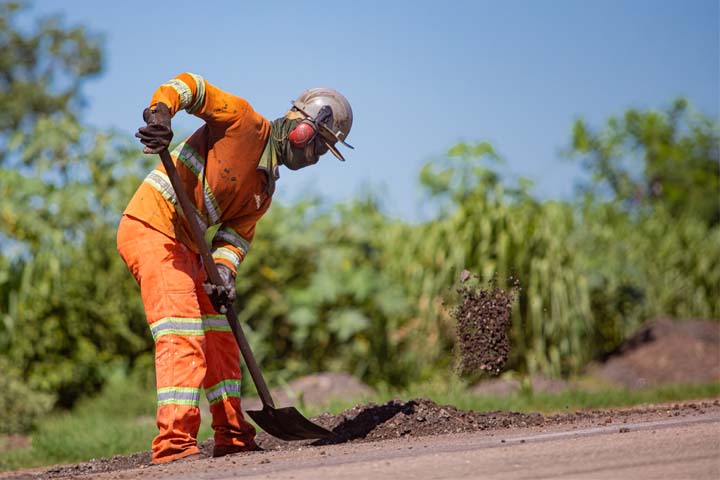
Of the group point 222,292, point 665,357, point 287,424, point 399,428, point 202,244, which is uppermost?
point 202,244

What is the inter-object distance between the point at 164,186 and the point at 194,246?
1.18ft

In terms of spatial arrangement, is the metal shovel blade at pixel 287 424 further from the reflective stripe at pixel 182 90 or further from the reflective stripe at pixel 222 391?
the reflective stripe at pixel 182 90

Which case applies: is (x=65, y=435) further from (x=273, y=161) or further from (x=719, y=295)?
(x=719, y=295)

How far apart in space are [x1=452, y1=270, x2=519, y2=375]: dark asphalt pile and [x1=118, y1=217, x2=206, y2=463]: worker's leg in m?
1.83

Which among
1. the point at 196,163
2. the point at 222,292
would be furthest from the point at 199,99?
the point at 222,292

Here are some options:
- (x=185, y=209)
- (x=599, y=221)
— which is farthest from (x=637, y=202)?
(x=185, y=209)

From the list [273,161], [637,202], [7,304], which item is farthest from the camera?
[637,202]

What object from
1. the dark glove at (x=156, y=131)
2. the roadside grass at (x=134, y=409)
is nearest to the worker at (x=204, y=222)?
the dark glove at (x=156, y=131)

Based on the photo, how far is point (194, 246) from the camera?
5.70 meters

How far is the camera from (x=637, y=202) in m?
29.5

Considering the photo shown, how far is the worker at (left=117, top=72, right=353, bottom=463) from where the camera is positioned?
529cm

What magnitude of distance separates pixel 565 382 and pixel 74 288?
5109mm

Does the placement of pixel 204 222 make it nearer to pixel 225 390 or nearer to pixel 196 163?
pixel 196 163

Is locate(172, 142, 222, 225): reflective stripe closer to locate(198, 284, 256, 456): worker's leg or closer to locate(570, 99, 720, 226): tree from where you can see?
locate(198, 284, 256, 456): worker's leg
